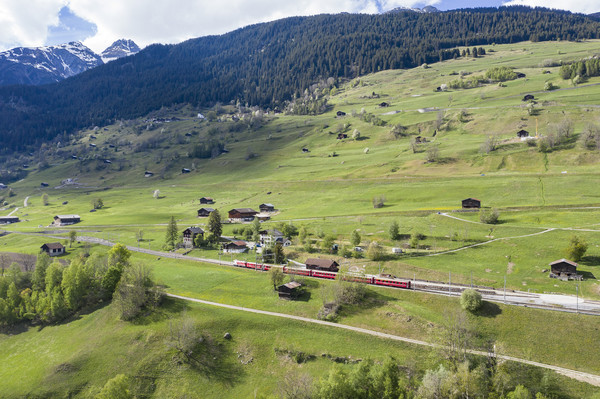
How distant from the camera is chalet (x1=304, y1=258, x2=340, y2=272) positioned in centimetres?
8775

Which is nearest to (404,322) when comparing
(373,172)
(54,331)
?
(54,331)

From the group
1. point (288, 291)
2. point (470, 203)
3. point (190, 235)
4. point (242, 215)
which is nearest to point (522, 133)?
point (470, 203)

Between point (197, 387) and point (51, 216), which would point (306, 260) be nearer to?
point (197, 387)

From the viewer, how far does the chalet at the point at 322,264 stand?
87.8m

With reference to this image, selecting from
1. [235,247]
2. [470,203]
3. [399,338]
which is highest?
[470,203]

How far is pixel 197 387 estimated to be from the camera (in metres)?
62.2

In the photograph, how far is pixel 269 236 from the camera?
112 m

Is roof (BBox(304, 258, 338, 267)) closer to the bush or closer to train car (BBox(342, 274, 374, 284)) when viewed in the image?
train car (BBox(342, 274, 374, 284))

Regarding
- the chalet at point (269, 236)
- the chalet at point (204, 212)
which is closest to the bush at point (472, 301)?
the chalet at point (269, 236)

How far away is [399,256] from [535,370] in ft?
138

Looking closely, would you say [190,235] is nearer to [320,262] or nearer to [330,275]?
[320,262]

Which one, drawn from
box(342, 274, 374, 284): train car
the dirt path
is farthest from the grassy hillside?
box(342, 274, 374, 284): train car

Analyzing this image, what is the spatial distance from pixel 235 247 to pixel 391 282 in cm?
5098

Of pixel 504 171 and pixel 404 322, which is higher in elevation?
pixel 504 171
